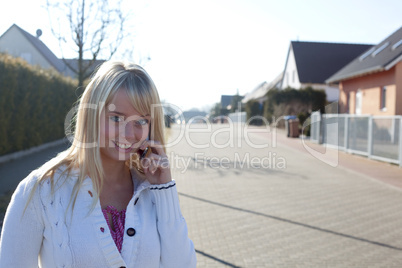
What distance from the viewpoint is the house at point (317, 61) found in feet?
128

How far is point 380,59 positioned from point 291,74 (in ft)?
69.8

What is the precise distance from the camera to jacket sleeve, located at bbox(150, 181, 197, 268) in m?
1.86

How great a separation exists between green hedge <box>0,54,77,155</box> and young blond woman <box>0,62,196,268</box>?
381 inches

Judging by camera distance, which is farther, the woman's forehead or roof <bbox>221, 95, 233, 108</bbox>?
roof <bbox>221, 95, 233, 108</bbox>

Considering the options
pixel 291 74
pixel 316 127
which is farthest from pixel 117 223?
pixel 291 74

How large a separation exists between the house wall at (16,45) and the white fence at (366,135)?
11768mm

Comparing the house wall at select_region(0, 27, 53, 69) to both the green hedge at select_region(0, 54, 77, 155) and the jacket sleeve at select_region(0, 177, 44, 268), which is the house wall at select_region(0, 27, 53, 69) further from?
the jacket sleeve at select_region(0, 177, 44, 268)

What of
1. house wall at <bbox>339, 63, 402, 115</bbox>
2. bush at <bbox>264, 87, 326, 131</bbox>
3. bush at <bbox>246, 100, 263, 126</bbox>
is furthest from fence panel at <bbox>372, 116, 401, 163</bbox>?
bush at <bbox>246, 100, 263, 126</bbox>

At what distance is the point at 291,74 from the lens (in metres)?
43.0

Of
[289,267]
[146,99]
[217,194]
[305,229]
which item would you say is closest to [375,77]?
[217,194]

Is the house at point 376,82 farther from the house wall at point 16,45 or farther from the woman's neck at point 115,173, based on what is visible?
the woman's neck at point 115,173

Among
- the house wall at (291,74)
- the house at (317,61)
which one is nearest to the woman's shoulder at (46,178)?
the house at (317,61)

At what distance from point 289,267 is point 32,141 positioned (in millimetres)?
10815

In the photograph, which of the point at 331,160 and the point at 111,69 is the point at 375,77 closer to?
the point at 331,160
